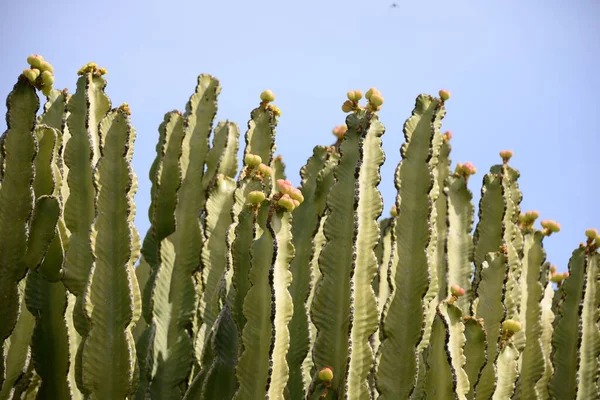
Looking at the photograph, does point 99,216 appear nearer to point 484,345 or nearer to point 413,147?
point 413,147

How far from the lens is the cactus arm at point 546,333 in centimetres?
442

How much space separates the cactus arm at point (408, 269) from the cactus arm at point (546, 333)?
3.87ft

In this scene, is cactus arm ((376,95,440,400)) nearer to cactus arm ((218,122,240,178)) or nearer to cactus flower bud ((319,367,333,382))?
cactus flower bud ((319,367,333,382))

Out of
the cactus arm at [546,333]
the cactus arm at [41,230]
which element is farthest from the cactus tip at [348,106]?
the cactus arm at [546,333]

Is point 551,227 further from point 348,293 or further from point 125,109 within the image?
point 125,109

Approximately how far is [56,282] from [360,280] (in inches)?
54.7

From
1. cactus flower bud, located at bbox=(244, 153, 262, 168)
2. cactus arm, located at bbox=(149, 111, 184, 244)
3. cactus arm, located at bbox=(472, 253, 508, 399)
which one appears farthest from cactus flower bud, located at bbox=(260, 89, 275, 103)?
cactus arm, located at bbox=(472, 253, 508, 399)

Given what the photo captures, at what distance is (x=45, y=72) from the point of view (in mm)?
3791

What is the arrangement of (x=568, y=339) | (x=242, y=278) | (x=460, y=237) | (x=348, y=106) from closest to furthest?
1. (x=242, y=278)
2. (x=348, y=106)
3. (x=568, y=339)
4. (x=460, y=237)

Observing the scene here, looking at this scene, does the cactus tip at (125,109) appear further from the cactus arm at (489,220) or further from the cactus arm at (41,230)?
the cactus arm at (489,220)

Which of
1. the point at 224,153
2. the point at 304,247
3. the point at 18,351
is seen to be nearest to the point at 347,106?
the point at 304,247

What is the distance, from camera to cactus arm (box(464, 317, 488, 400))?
3.67m

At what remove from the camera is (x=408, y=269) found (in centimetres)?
367

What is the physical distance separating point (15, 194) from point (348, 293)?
1509 mm
